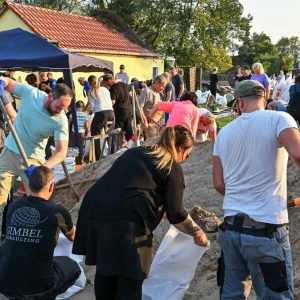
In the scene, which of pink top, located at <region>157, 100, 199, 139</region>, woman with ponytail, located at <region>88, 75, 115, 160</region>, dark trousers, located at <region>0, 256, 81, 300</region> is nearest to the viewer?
dark trousers, located at <region>0, 256, 81, 300</region>

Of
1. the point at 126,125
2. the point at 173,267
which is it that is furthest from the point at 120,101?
the point at 173,267

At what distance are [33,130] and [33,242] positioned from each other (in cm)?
191

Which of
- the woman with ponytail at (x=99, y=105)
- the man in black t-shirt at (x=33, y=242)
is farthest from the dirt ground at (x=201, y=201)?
the woman with ponytail at (x=99, y=105)

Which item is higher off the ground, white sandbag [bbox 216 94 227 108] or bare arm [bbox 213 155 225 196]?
bare arm [bbox 213 155 225 196]

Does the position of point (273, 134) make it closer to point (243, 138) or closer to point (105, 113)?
point (243, 138)

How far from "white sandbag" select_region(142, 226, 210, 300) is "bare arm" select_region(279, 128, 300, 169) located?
1.47 meters

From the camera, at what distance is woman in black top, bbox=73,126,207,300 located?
9.71 ft

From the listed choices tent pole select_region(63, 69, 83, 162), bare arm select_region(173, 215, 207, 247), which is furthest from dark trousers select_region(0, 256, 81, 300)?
tent pole select_region(63, 69, 83, 162)

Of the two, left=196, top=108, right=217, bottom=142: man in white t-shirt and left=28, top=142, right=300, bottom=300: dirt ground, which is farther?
left=196, top=108, right=217, bottom=142: man in white t-shirt

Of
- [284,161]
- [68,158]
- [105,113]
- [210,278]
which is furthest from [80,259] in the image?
[105,113]

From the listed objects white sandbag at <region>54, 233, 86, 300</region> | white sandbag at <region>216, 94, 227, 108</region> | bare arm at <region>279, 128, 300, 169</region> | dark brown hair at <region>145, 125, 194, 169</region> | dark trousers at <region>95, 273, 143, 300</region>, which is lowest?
white sandbag at <region>216, 94, 227, 108</region>

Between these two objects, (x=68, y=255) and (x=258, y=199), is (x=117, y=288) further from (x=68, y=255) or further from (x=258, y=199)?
(x=68, y=255)

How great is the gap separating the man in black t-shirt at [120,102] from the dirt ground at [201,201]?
103 inches

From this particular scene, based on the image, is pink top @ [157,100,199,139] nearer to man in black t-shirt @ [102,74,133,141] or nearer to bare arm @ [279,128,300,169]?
bare arm @ [279,128,300,169]
